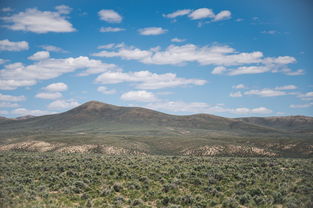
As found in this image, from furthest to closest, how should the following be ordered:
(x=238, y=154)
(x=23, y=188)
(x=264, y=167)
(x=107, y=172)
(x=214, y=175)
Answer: (x=238, y=154) < (x=264, y=167) < (x=107, y=172) < (x=214, y=175) < (x=23, y=188)

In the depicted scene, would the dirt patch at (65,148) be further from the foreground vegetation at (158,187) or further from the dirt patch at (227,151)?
the foreground vegetation at (158,187)

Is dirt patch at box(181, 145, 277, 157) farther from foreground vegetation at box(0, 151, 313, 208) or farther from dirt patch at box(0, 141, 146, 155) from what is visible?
foreground vegetation at box(0, 151, 313, 208)

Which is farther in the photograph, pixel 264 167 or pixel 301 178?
pixel 264 167

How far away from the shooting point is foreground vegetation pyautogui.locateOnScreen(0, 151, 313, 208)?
19.1m

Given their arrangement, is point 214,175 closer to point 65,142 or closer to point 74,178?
point 74,178

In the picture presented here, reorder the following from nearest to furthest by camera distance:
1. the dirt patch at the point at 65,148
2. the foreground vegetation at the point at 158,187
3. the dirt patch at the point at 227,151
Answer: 1. the foreground vegetation at the point at 158,187
2. the dirt patch at the point at 227,151
3. the dirt patch at the point at 65,148

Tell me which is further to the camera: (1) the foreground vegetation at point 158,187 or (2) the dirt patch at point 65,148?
(2) the dirt patch at point 65,148

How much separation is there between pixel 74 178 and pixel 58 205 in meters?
7.87

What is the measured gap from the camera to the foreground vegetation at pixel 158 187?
62.8ft

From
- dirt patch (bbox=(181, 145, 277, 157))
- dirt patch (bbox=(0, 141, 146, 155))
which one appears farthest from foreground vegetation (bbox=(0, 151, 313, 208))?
dirt patch (bbox=(0, 141, 146, 155))

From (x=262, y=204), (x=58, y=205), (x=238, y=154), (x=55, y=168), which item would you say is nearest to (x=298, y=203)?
(x=262, y=204)

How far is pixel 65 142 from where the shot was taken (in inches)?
3533

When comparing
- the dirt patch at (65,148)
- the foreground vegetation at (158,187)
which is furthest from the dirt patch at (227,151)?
the foreground vegetation at (158,187)

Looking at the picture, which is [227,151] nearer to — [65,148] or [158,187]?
[65,148]
